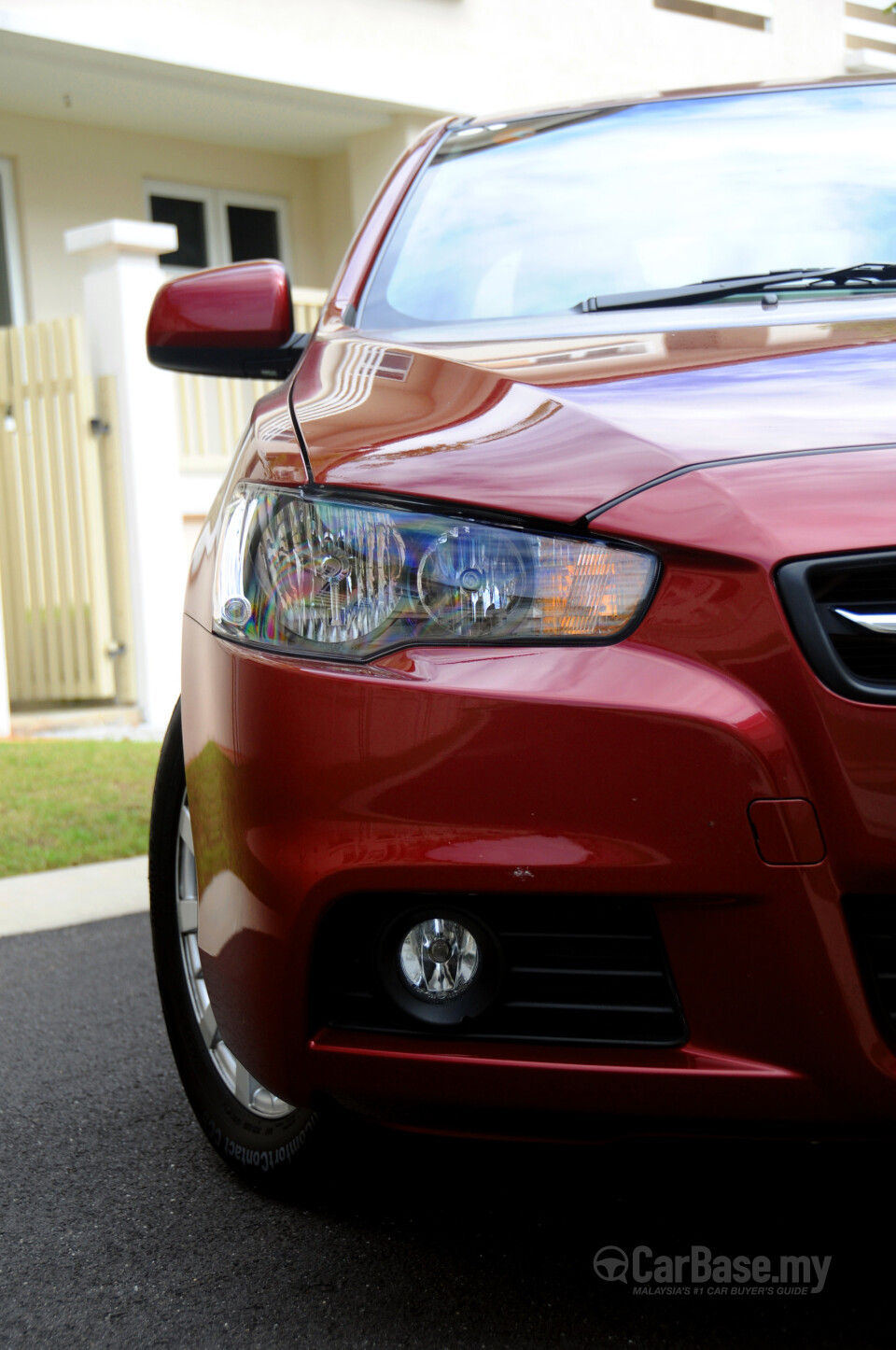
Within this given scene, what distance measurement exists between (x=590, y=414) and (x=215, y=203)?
10.8 meters

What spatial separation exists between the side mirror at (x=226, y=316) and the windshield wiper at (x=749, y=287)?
1.68 feet

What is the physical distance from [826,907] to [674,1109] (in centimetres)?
26

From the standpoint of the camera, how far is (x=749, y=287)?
2.30m

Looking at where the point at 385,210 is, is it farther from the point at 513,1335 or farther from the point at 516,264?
the point at 513,1335

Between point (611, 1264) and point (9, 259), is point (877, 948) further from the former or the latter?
point (9, 259)

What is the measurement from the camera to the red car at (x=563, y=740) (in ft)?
4.59

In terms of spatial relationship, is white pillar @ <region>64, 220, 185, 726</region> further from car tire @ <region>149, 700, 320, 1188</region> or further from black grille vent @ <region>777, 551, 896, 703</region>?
black grille vent @ <region>777, 551, 896, 703</region>

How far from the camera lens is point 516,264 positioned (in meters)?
2.51

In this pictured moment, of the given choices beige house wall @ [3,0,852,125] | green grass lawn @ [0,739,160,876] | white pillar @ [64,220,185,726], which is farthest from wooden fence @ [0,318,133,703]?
beige house wall @ [3,0,852,125]

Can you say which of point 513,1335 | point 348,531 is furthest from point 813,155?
point 513,1335

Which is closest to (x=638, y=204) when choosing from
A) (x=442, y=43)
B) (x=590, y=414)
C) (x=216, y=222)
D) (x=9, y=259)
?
(x=590, y=414)

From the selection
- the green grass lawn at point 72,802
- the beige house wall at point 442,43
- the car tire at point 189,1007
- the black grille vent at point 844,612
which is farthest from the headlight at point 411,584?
the beige house wall at point 442,43

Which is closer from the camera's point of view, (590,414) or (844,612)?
(844,612)

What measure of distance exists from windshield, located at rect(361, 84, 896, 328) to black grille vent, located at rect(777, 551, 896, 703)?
108cm
